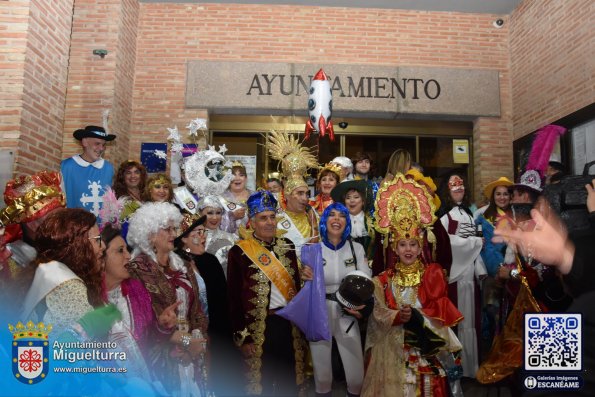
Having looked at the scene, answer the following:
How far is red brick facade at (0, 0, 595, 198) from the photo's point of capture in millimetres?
7688

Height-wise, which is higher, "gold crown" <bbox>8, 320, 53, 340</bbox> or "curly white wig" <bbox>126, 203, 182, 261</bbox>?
"curly white wig" <bbox>126, 203, 182, 261</bbox>

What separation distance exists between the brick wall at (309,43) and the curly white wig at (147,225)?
5.60 meters

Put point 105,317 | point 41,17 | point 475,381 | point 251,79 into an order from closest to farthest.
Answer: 1. point 105,317
2. point 475,381
3. point 41,17
4. point 251,79

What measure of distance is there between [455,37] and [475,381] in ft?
21.1

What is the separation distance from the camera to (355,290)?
3564 millimetres

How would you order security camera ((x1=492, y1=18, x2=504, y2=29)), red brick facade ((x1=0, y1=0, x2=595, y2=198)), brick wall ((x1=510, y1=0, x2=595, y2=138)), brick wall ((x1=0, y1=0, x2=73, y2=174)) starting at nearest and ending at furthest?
brick wall ((x1=0, y1=0, x2=73, y2=174))
brick wall ((x1=510, y1=0, x2=595, y2=138))
red brick facade ((x1=0, y1=0, x2=595, y2=198))
security camera ((x1=492, y1=18, x2=504, y2=29))

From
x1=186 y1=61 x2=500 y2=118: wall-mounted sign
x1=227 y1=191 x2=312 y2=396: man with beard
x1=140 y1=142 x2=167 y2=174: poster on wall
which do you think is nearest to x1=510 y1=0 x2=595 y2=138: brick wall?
x1=186 y1=61 x2=500 y2=118: wall-mounted sign

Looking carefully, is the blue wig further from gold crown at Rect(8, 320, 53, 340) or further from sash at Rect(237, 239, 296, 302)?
gold crown at Rect(8, 320, 53, 340)

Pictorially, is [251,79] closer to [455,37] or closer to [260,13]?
[260,13]

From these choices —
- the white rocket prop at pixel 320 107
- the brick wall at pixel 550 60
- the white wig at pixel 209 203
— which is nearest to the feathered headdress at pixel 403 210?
the white wig at pixel 209 203

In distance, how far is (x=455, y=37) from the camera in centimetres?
888

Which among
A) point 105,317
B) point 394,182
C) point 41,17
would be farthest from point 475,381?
point 41,17

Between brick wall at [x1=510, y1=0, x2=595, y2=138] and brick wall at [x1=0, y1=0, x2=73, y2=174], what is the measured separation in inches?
284

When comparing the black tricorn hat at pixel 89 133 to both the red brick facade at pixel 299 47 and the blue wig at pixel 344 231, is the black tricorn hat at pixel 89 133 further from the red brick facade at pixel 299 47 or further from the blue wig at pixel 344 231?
the blue wig at pixel 344 231
